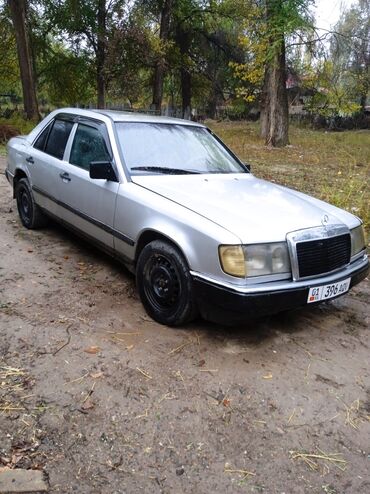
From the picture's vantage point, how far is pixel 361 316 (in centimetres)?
411

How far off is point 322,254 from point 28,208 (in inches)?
155

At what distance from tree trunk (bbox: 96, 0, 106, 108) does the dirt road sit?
21.5 metres

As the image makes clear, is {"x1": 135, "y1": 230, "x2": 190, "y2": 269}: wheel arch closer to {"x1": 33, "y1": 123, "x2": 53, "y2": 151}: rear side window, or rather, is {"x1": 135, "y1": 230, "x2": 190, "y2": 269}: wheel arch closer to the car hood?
the car hood

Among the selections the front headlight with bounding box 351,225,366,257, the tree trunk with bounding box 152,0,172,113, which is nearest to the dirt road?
the front headlight with bounding box 351,225,366,257

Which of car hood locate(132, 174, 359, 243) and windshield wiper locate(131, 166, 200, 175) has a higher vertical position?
windshield wiper locate(131, 166, 200, 175)

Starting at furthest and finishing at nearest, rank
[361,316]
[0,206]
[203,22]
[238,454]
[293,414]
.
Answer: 1. [203,22]
2. [0,206]
3. [361,316]
4. [293,414]
5. [238,454]

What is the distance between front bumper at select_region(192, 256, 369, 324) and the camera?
3057 mm

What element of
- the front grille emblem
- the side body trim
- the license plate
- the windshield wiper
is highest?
the windshield wiper

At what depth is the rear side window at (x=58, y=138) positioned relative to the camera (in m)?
5.04

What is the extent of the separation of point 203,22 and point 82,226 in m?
25.3

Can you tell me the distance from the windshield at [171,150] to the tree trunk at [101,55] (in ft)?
64.9

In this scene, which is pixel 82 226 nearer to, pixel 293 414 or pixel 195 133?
pixel 195 133

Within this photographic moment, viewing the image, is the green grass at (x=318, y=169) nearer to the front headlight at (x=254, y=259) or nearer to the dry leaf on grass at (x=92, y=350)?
the front headlight at (x=254, y=259)

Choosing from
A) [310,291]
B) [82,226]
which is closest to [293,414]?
[310,291]
